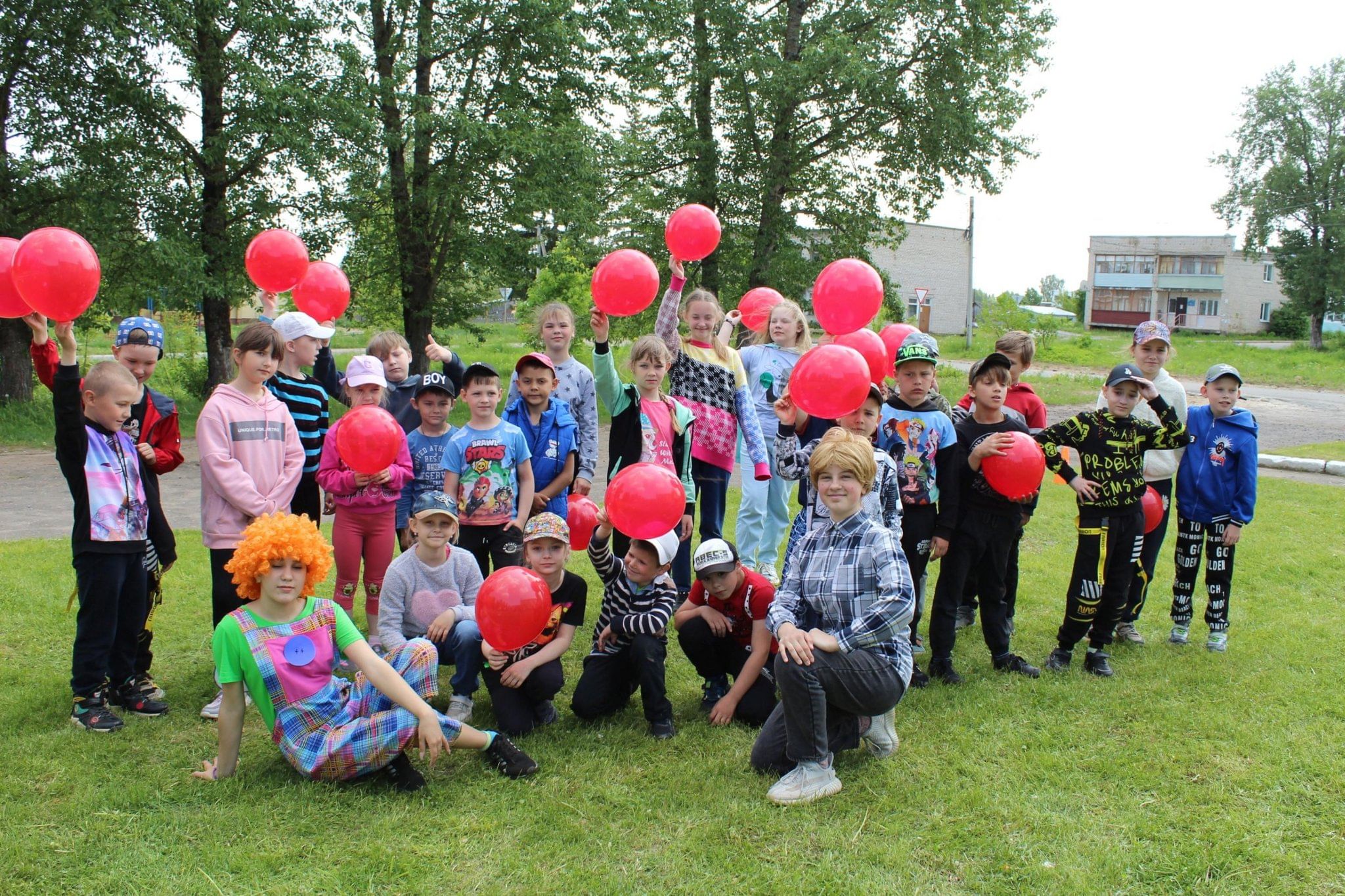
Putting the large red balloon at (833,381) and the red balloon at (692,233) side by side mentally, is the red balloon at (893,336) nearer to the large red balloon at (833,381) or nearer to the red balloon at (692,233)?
the red balloon at (692,233)

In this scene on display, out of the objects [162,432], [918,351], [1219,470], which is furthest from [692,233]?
[1219,470]

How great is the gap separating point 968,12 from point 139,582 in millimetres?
16688

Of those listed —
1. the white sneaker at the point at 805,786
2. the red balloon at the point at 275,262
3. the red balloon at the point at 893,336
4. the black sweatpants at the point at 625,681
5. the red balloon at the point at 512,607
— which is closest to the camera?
the white sneaker at the point at 805,786

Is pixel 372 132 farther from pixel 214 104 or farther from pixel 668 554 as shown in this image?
pixel 668 554

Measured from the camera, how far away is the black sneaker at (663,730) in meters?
3.94

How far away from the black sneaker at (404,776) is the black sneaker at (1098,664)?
3.39 metres

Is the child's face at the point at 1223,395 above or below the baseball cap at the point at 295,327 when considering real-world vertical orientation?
below

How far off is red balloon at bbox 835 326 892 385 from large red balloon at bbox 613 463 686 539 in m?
1.71

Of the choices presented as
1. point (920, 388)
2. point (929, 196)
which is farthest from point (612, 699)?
point (929, 196)

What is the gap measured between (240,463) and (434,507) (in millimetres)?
908

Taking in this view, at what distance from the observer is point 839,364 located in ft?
13.9

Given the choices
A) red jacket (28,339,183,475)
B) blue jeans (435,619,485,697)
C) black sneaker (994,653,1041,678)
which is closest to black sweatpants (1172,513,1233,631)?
black sneaker (994,653,1041,678)

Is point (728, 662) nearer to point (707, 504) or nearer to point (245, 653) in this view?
point (707, 504)

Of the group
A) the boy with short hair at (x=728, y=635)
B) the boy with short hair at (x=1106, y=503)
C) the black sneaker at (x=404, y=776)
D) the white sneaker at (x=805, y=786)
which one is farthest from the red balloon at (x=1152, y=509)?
the black sneaker at (x=404, y=776)
